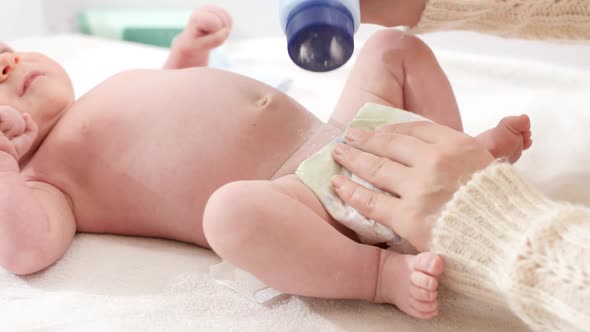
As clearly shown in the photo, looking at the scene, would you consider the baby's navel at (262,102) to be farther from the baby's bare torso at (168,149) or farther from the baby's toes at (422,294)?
the baby's toes at (422,294)

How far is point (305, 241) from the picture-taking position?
2.13ft

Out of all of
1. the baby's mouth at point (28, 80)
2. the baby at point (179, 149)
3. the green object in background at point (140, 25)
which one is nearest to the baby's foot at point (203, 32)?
the baby at point (179, 149)

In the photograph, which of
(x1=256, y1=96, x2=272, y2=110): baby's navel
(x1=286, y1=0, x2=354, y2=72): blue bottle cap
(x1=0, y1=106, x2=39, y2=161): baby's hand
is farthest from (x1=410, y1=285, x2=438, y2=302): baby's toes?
(x1=0, y1=106, x2=39, y2=161): baby's hand

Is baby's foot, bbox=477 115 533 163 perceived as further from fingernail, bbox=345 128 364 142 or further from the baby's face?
the baby's face

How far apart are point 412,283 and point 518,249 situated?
112mm

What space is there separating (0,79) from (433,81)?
54 centimetres

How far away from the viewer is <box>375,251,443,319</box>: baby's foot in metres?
0.61

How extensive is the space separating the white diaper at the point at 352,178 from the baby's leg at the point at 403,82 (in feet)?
0.23

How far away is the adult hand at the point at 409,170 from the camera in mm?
629

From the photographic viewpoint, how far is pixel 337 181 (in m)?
0.72

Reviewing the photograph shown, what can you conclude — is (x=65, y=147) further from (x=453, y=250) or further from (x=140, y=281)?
(x=453, y=250)

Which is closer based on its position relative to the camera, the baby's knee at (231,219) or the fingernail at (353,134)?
the baby's knee at (231,219)

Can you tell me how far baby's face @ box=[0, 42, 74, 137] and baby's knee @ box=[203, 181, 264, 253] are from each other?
0.34m

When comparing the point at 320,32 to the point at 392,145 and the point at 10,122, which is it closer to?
the point at 392,145
